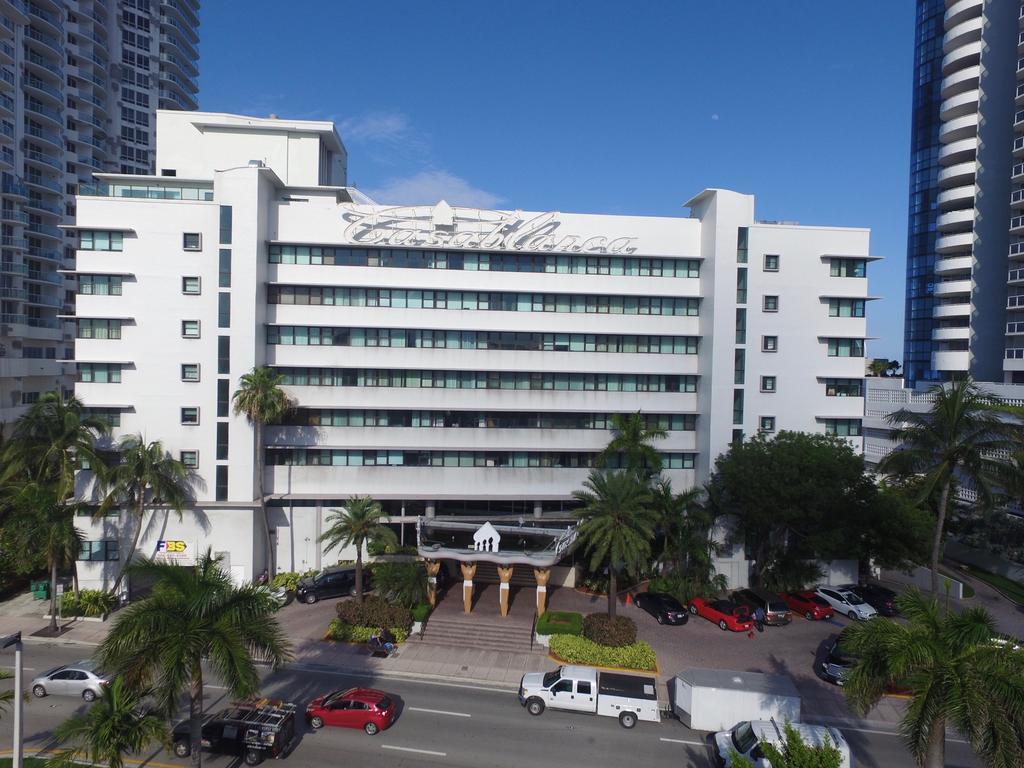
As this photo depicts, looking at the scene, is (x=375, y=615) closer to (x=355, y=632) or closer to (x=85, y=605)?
(x=355, y=632)

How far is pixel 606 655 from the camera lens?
98.3ft

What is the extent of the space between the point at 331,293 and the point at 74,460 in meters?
17.7

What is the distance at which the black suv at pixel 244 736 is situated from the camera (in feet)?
69.6

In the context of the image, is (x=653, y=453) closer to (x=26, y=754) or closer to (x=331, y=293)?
(x=331, y=293)

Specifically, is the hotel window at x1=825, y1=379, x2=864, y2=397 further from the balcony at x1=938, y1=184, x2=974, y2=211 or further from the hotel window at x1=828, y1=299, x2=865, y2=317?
the balcony at x1=938, y1=184, x2=974, y2=211

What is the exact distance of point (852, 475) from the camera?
37.8m

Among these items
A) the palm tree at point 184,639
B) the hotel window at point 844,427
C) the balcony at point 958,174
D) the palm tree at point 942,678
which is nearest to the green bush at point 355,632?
the palm tree at point 184,639

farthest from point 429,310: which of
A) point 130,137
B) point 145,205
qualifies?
point 130,137

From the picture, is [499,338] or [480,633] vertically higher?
[499,338]

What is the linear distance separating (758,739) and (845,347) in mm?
31393

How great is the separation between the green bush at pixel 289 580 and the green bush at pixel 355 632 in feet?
26.1

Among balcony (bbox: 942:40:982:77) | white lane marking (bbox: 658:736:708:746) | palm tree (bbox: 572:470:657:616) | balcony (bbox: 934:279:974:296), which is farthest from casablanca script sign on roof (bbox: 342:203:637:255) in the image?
balcony (bbox: 942:40:982:77)

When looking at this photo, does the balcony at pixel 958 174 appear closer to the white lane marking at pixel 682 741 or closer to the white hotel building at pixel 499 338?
the white hotel building at pixel 499 338

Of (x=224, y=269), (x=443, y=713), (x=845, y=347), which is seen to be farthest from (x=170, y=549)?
(x=845, y=347)
